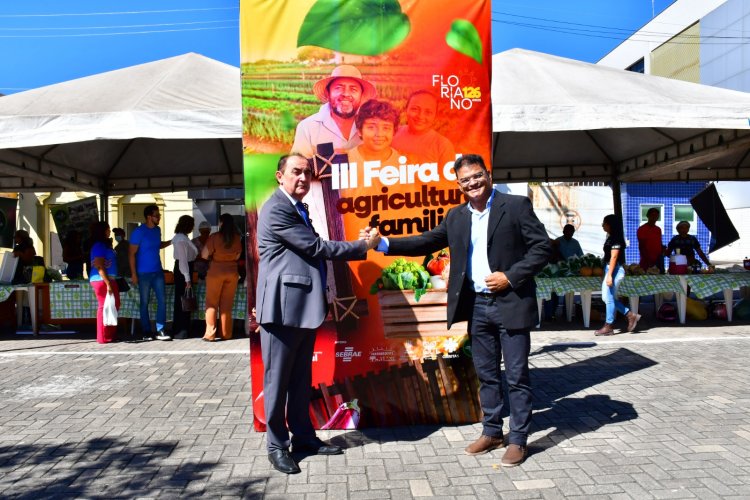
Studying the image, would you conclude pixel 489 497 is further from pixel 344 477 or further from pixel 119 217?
pixel 119 217

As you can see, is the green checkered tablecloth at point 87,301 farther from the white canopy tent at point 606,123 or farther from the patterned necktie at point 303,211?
the patterned necktie at point 303,211

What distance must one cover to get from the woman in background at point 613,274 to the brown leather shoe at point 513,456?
5543 millimetres

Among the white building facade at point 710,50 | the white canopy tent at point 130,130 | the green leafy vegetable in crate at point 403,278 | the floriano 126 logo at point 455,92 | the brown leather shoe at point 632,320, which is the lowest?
the brown leather shoe at point 632,320

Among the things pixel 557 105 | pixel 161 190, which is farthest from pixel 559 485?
pixel 161 190

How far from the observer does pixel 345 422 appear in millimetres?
4734

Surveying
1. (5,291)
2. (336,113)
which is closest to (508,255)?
(336,113)

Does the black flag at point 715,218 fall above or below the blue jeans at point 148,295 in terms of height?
above

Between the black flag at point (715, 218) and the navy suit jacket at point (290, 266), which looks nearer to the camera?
the navy suit jacket at point (290, 266)

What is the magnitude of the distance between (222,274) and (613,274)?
566 centimetres

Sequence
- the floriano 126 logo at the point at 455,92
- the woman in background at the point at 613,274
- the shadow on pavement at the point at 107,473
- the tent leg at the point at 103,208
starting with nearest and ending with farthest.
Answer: the shadow on pavement at the point at 107,473 < the floriano 126 logo at the point at 455,92 < the woman in background at the point at 613,274 < the tent leg at the point at 103,208

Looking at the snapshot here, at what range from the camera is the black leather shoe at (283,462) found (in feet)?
12.8

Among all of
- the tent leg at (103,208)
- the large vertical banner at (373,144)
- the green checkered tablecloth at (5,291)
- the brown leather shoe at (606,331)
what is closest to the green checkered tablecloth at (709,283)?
the brown leather shoe at (606,331)

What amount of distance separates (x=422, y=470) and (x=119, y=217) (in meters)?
21.8

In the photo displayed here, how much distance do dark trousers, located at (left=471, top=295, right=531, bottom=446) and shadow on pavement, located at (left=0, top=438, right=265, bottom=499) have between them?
5.15ft
